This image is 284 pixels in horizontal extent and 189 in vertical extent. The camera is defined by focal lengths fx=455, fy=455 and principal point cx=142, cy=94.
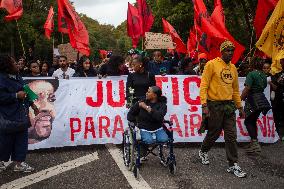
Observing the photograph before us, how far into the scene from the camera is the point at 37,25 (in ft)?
149

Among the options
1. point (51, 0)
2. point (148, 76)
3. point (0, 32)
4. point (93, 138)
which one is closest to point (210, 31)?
point (148, 76)

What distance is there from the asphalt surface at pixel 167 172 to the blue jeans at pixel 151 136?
20.1 inches

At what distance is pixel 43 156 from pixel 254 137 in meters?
3.86

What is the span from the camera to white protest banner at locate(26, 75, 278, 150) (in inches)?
336

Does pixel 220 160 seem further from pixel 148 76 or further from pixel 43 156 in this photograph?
pixel 43 156

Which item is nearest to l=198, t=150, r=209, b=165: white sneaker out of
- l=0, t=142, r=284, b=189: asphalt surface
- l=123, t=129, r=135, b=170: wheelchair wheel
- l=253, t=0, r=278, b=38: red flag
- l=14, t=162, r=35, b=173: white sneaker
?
l=0, t=142, r=284, b=189: asphalt surface

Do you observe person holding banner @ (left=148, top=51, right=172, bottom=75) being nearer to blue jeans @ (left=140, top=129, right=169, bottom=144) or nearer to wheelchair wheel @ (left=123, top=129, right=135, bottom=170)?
wheelchair wheel @ (left=123, top=129, right=135, bottom=170)

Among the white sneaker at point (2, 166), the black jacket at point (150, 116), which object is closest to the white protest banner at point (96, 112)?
the white sneaker at point (2, 166)

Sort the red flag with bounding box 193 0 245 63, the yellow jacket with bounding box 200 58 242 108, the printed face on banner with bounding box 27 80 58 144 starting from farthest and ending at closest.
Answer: the red flag with bounding box 193 0 245 63
the printed face on banner with bounding box 27 80 58 144
the yellow jacket with bounding box 200 58 242 108

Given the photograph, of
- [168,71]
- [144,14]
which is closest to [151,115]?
[168,71]

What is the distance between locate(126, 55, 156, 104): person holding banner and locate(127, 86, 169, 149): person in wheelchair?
0.49 meters

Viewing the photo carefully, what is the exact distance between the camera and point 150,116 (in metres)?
6.71

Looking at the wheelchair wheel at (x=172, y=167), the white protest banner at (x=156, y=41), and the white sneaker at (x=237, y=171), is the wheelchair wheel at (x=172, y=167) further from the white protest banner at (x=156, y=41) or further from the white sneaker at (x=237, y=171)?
the white protest banner at (x=156, y=41)

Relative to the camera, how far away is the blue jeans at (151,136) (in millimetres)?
6475
